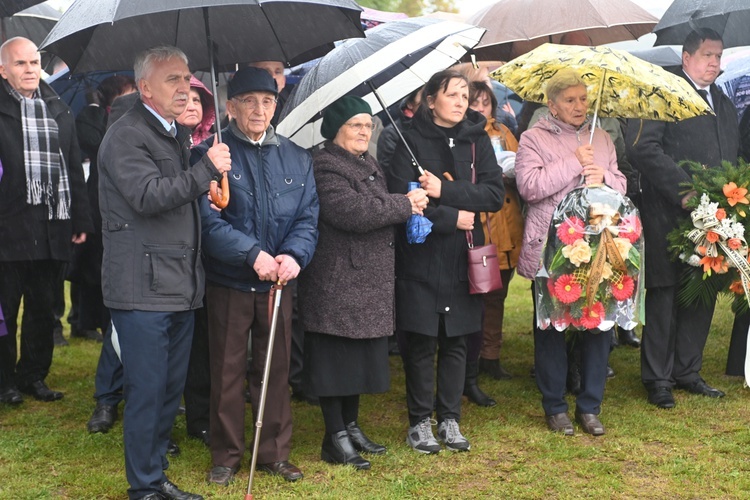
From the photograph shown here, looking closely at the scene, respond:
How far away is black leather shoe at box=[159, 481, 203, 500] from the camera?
4.79 m

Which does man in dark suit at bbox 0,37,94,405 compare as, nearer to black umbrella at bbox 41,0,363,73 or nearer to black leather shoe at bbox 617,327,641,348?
black umbrella at bbox 41,0,363,73

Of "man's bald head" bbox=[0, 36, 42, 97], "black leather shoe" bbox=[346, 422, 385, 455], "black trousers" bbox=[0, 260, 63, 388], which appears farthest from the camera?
"black trousers" bbox=[0, 260, 63, 388]

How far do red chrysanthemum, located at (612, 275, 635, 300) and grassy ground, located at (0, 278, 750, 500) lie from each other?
2.73 feet

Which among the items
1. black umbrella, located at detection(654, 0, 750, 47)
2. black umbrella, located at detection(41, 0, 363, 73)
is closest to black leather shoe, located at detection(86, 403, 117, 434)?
black umbrella, located at detection(41, 0, 363, 73)

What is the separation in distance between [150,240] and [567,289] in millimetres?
2363

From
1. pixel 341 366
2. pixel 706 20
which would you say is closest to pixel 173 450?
pixel 341 366

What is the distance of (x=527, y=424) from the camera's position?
6.12 metres

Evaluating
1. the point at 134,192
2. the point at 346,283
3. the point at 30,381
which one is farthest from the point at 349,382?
the point at 30,381

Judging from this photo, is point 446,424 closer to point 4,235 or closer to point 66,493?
point 66,493

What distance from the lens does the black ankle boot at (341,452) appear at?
5.36 m

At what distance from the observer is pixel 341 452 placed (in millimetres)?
5379

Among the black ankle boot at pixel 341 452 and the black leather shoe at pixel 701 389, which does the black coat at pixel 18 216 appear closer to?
the black ankle boot at pixel 341 452

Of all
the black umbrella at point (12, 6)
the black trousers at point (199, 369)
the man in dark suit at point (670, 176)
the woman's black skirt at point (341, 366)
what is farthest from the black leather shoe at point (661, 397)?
the black umbrella at point (12, 6)

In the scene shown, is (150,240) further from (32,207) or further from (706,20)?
(706,20)
